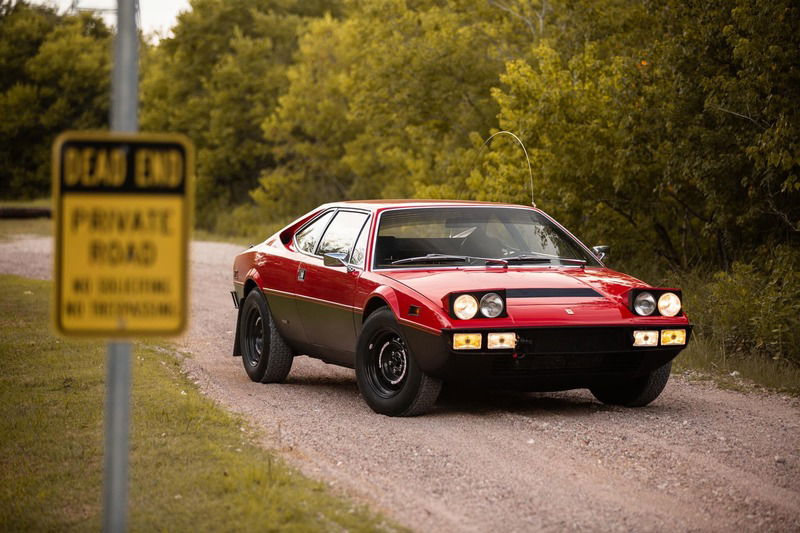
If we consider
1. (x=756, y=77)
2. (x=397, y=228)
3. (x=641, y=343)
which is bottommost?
(x=641, y=343)

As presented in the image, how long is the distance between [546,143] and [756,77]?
4.28 m

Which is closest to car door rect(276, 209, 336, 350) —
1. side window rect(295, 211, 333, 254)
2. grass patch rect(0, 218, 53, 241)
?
side window rect(295, 211, 333, 254)

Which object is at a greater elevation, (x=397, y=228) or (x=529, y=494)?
(x=397, y=228)

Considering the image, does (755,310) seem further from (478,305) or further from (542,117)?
(542,117)

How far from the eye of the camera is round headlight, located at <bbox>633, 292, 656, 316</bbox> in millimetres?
7770

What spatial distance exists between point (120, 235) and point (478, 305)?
415cm

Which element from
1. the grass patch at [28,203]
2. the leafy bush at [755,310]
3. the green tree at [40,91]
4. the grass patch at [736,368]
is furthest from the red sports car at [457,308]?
the green tree at [40,91]

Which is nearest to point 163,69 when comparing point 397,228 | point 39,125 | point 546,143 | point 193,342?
point 39,125

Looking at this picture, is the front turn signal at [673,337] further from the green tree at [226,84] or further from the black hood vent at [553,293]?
the green tree at [226,84]

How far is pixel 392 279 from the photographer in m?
7.94

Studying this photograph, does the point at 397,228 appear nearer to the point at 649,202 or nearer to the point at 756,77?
the point at 756,77

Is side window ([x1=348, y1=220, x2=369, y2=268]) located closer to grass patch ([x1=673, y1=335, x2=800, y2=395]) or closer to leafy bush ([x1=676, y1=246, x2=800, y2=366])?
grass patch ([x1=673, y1=335, x2=800, y2=395])

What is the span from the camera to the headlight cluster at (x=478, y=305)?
728cm

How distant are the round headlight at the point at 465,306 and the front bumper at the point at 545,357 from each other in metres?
0.13
